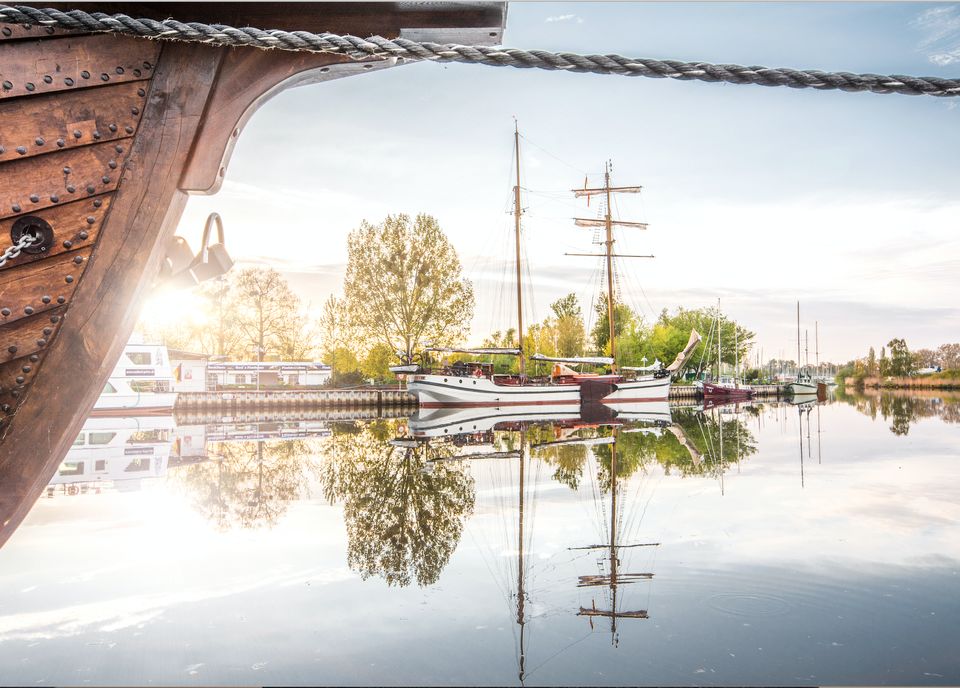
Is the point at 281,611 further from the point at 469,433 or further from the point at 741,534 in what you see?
the point at 469,433

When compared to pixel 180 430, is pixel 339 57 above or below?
above

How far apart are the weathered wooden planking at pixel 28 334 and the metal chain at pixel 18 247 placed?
0.25 meters

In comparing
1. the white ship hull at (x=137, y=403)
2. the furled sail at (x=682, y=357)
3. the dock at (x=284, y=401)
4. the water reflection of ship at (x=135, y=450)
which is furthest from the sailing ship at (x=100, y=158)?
the furled sail at (x=682, y=357)

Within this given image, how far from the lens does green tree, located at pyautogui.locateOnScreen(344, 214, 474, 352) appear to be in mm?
37031

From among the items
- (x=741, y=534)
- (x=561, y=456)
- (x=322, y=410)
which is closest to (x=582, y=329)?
(x=322, y=410)

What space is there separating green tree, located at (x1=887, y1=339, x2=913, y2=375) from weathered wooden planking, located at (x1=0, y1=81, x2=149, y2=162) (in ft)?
316

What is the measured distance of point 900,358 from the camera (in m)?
82.8

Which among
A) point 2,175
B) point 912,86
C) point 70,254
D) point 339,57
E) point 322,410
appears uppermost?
point 339,57

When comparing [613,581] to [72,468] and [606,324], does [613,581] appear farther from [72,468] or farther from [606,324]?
[606,324]

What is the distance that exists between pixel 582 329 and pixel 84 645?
59269mm

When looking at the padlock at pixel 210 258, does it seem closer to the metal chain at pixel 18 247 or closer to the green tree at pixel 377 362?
the metal chain at pixel 18 247

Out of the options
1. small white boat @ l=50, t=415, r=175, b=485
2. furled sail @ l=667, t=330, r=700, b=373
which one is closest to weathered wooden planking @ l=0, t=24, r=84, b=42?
small white boat @ l=50, t=415, r=175, b=485

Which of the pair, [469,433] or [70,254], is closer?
[70,254]

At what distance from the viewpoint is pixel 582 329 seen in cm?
6184
